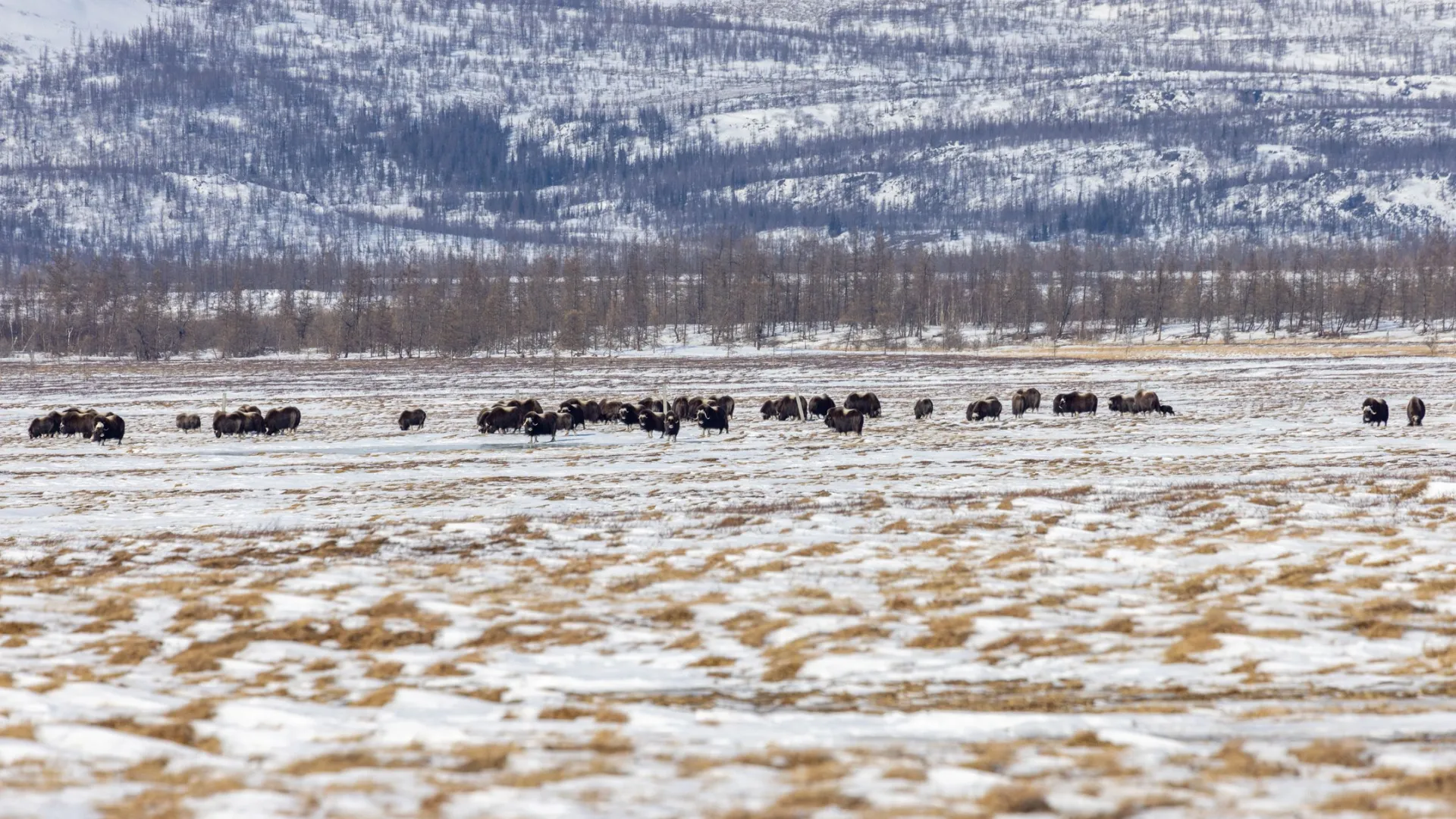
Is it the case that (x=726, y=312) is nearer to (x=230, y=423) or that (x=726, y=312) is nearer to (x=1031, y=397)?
(x=1031, y=397)

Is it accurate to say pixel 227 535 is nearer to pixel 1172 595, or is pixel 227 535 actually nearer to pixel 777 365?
pixel 1172 595

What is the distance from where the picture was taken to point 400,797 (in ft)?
20.7

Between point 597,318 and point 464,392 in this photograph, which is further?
point 597,318

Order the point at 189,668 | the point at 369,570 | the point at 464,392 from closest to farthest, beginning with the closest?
the point at 189,668, the point at 369,570, the point at 464,392

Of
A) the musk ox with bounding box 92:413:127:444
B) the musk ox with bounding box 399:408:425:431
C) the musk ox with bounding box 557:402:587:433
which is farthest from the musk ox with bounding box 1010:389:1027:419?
the musk ox with bounding box 92:413:127:444

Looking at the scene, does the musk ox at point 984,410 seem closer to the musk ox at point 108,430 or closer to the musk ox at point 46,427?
the musk ox at point 108,430

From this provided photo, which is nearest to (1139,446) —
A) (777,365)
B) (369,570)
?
(369,570)

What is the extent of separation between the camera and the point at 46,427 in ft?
128

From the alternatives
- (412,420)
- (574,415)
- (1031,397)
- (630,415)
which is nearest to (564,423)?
(574,415)

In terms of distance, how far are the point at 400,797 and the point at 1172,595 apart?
7.88 meters

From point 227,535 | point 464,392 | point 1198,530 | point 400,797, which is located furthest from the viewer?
point 464,392

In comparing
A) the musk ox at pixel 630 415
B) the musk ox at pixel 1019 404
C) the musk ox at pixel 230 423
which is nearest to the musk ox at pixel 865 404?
the musk ox at pixel 1019 404

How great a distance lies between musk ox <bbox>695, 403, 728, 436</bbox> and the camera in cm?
3653

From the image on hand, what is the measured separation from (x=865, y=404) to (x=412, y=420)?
50.7ft
